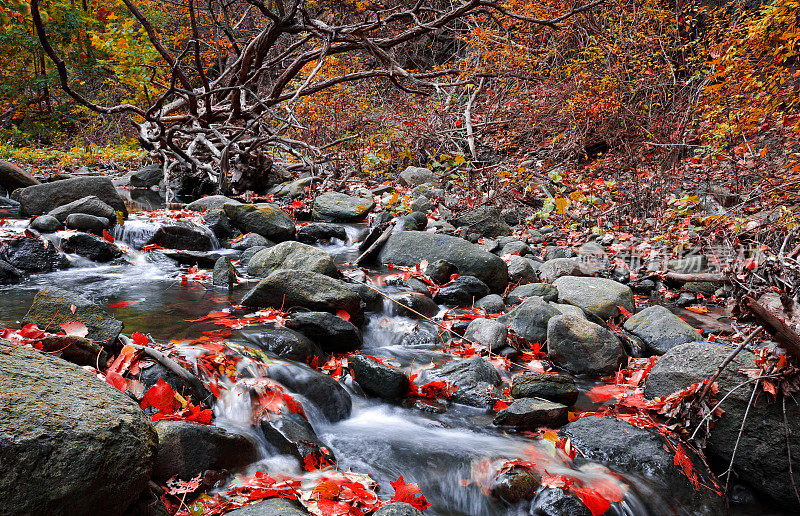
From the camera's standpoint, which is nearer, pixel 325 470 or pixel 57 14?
pixel 325 470

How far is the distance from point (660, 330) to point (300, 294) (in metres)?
3.76

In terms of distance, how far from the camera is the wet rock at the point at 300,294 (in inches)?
186

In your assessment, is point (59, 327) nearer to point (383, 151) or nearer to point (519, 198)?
point (519, 198)

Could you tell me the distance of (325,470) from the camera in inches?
110

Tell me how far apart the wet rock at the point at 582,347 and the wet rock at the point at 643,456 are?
108 cm

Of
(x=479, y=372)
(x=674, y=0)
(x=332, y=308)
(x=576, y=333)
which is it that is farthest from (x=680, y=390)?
(x=674, y=0)

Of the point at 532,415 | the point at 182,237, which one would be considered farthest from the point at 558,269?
the point at 182,237

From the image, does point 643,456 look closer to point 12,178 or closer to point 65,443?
point 65,443

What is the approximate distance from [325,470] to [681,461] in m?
2.26

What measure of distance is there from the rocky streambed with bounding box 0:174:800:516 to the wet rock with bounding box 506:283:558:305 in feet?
0.09

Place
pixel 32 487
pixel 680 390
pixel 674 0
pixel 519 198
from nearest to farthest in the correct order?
pixel 32 487 < pixel 680 390 < pixel 519 198 < pixel 674 0

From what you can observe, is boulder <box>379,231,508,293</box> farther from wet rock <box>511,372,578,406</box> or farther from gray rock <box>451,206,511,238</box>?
wet rock <box>511,372,578,406</box>

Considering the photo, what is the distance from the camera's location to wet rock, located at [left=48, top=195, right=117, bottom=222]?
7117mm

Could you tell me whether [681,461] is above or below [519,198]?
below
